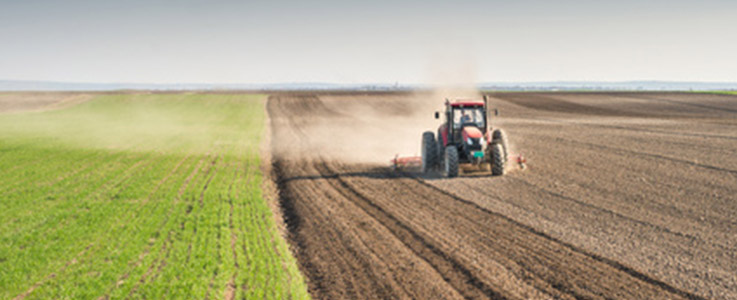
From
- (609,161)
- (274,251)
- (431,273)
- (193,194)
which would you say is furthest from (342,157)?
(431,273)

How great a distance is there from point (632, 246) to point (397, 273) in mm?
4571

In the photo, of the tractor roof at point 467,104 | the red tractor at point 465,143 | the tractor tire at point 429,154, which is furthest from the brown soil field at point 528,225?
the tractor roof at point 467,104

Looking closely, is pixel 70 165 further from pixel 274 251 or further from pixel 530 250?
pixel 530 250

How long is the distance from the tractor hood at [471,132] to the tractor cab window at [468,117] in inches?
13.6

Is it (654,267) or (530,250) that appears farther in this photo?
(530,250)

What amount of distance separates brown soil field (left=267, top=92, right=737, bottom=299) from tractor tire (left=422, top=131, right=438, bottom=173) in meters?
0.76

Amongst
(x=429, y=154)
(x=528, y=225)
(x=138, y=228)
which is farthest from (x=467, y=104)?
(x=138, y=228)

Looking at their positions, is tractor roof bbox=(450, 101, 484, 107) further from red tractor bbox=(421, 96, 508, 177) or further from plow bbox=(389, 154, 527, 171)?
plow bbox=(389, 154, 527, 171)

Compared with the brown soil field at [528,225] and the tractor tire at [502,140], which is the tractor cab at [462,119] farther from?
the brown soil field at [528,225]

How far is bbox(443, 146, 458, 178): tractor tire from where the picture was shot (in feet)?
49.9

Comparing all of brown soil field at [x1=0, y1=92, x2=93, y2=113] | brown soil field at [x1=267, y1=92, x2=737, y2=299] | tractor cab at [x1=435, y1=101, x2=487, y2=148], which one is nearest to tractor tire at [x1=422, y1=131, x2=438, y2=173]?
tractor cab at [x1=435, y1=101, x2=487, y2=148]

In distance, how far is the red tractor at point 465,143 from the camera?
49.9 feet

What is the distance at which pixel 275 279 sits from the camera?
7598 millimetres

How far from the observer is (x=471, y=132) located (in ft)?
50.2
